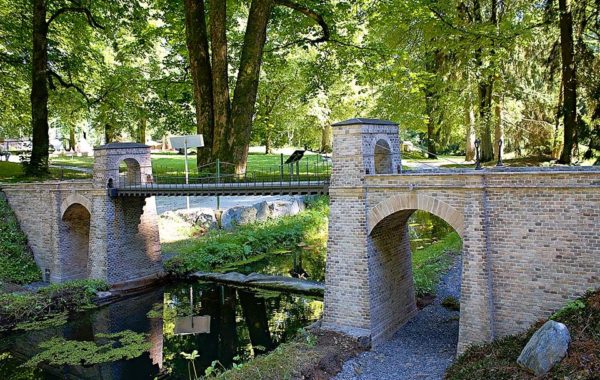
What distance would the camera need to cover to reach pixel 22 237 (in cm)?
2153

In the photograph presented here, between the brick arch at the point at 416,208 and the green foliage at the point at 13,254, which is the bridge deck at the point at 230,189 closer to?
the brick arch at the point at 416,208

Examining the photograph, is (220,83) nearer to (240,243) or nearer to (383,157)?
(240,243)

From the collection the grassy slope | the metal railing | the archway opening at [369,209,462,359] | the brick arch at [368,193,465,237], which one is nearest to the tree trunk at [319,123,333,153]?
the metal railing

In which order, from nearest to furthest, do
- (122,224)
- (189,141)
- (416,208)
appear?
(416,208), (189,141), (122,224)

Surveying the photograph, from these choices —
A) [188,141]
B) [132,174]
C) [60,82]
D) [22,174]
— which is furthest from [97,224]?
[60,82]

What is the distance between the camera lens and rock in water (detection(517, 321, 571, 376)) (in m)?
8.19

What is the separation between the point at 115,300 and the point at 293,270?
291 inches

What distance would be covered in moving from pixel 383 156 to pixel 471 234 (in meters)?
3.67

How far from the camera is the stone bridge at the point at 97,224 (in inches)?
754

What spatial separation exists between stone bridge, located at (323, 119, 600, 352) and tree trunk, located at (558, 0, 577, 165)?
824 centimetres

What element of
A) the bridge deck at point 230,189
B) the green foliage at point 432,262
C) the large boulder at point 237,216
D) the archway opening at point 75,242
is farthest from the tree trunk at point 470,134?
the archway opening at point 75,242

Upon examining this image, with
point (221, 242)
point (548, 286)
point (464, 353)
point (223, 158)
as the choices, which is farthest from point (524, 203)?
point (221, 242)

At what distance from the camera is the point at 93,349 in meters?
13.9

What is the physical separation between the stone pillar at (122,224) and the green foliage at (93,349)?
4747mm
